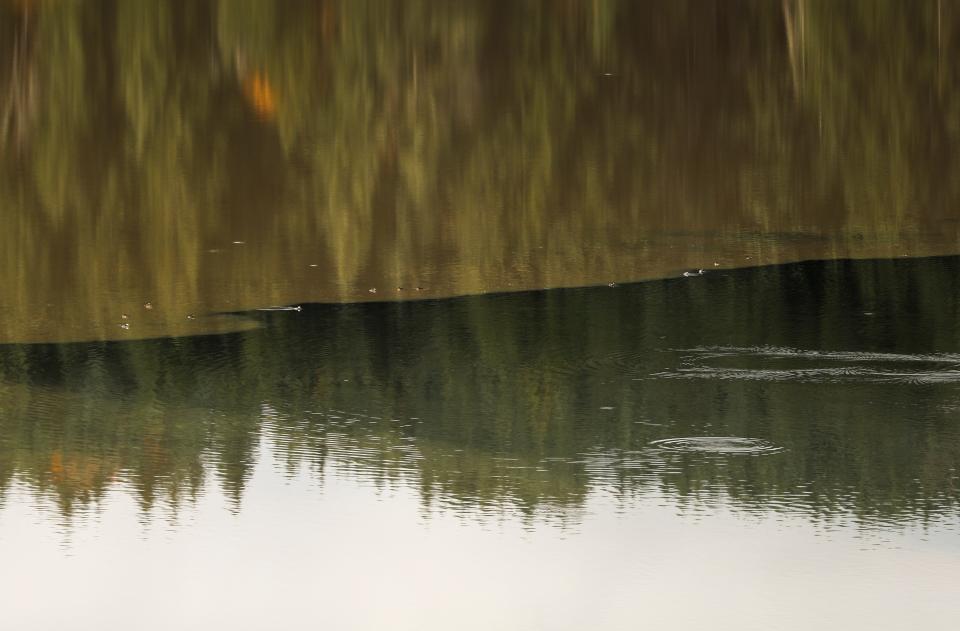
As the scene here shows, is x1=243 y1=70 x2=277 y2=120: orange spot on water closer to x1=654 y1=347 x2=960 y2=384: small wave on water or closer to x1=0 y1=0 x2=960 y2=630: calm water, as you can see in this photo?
x1=0 y1=0 x2=960 y2=630: calm water

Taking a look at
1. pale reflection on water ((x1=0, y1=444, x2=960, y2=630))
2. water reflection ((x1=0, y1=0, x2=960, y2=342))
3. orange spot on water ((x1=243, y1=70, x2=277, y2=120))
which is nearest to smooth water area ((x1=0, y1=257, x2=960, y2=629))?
pale reflection on water ((x1=0, y1=444, x2=960, y2=630))

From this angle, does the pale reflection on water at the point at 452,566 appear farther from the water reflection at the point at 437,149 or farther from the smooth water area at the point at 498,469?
the water reflection at the point at 437,149

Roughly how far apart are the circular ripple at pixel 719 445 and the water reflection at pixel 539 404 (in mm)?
20

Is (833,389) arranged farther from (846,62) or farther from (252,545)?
(846,62)

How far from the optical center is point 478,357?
34.9 feet

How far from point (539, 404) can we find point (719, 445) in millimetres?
1161

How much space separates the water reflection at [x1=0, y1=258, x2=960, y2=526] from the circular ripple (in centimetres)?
2

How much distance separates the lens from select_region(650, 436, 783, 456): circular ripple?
28.6 ft

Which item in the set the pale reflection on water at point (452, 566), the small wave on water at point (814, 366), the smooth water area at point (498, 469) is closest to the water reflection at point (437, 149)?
the smooth water area at point (498, 469)

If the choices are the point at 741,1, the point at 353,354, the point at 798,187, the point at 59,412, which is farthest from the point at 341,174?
the point at 741,1

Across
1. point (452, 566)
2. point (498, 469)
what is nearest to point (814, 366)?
point (498, 469)

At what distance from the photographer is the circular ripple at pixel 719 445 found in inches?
343

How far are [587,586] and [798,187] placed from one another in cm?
1155

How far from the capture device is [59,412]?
9562 millimetres
